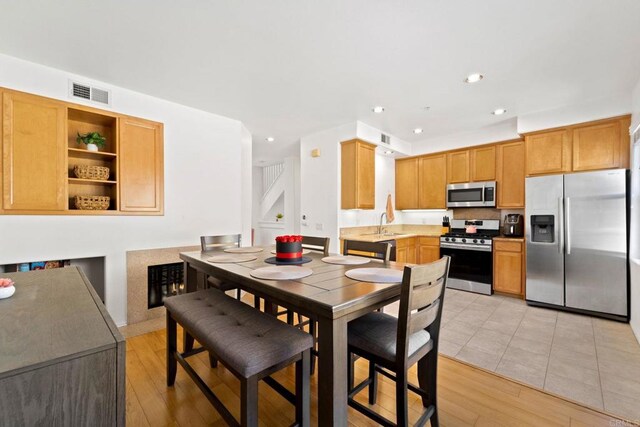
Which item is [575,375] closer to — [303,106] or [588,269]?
[588,269]

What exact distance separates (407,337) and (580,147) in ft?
12.8

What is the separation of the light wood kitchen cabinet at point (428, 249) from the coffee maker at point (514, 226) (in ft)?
3.27

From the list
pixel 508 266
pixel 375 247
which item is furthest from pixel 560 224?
pixel 375 247

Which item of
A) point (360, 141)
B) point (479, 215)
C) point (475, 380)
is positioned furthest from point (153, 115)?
point (479, 215)

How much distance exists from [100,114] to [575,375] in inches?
189

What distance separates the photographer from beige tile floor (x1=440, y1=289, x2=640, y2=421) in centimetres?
194

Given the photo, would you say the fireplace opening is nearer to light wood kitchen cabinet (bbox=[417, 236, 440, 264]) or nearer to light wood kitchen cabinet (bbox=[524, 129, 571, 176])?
light wood kitchen cabinet (bbox=[417, 236, 440, 264])

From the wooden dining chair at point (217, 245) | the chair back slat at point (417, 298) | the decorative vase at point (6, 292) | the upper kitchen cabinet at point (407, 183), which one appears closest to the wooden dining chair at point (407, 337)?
the chair back slat at point (417, 298)

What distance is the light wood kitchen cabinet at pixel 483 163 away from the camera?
4404 mm

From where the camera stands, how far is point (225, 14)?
191cm

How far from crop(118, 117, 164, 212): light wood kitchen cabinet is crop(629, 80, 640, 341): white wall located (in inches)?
196

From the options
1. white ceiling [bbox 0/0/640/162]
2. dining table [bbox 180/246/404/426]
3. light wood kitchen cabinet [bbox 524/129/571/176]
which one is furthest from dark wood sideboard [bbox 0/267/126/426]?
Result: light wood kitchen cabinet [bbox 524/129/571/176]

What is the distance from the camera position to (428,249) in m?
4.81

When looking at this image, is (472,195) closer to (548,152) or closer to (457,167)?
(457,167)
